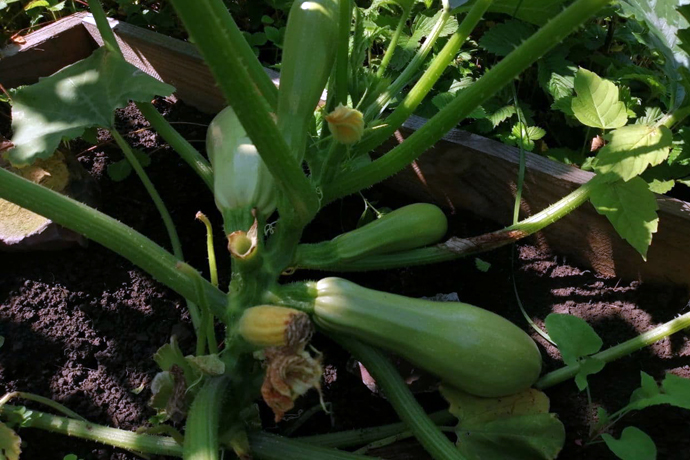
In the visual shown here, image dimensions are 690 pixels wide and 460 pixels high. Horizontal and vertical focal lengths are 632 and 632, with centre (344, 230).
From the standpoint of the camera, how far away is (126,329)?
1.73 metres

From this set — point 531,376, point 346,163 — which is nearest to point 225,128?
point 346,163

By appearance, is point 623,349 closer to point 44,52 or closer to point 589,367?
point 589,367

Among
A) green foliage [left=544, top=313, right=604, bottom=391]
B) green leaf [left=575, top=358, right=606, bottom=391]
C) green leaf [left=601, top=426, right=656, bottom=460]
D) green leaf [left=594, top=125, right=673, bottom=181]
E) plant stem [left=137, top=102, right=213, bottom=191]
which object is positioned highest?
green leaf [left=594, top=125, right=673, bottom=181]

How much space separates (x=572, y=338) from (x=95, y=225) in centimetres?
101

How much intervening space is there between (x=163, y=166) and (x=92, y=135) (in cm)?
24

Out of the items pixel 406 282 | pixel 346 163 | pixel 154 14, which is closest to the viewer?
pixel 346 163

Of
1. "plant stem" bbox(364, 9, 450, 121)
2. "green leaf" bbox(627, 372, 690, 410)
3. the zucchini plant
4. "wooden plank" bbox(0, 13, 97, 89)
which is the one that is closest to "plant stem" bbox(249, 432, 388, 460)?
the zucchini plant

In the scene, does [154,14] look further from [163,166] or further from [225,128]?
[225,128]

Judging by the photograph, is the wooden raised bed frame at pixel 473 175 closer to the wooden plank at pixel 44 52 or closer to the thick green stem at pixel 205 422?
the wooden plank at pixel 44 52

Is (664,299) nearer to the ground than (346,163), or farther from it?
nearer to the ground

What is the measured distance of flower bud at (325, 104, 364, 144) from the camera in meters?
1.12

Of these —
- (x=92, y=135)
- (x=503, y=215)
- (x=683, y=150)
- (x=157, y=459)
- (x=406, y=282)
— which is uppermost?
(x=683, y=150)

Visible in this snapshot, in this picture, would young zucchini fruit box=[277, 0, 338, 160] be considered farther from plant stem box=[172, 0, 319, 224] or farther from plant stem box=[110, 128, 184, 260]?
plant stem box=[110, 128, 184, 260]

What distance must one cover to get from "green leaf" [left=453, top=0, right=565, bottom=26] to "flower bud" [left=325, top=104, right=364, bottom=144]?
645 millimetres
